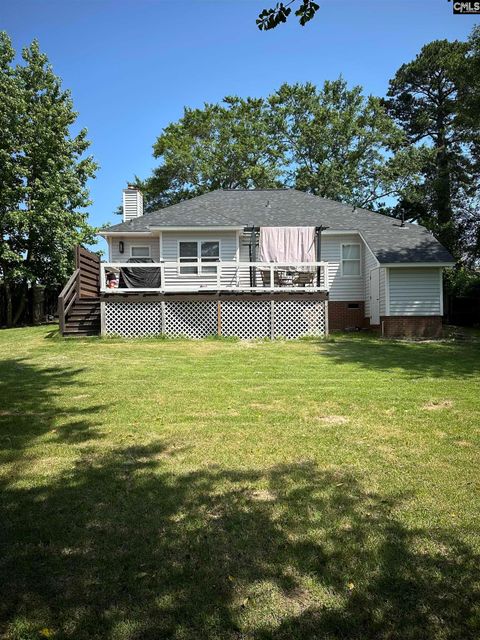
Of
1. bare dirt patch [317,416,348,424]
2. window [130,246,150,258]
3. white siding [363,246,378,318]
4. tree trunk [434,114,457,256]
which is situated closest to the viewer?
bare dirt patch [317,416,348,424]

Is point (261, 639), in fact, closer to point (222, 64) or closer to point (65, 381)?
point (65, 381)

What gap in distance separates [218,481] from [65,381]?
468 centimetres

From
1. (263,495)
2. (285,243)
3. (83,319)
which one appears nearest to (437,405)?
(263,495)

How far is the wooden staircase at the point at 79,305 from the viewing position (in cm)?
1411

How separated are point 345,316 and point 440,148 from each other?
19222 millimetres

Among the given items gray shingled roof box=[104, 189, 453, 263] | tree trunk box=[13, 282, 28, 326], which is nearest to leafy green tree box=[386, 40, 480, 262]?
gray shingled roof box=[104, 189, 453, 263]

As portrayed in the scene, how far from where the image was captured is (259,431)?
4949mm

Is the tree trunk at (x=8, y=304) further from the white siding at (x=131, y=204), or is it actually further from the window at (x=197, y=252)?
the window at (x=197, y=252)

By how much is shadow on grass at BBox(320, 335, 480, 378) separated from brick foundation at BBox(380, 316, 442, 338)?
2.27m

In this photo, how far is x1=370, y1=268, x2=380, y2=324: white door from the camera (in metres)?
16.6

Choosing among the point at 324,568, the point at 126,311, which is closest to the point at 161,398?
the point at 324,568

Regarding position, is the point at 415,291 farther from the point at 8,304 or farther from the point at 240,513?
the point at 8,304

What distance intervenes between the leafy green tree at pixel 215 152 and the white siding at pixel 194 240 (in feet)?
51.7

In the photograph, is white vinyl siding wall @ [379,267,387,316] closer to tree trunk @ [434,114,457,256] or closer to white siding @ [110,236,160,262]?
white siding @ [110,236,160,262]
